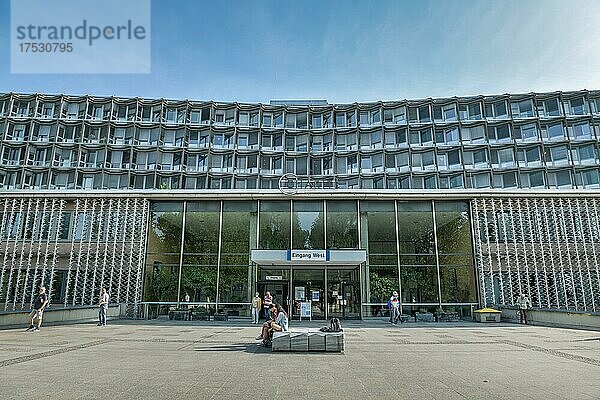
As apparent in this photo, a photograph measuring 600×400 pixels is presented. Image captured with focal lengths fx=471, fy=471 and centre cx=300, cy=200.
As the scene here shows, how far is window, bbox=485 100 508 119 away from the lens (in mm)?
58344

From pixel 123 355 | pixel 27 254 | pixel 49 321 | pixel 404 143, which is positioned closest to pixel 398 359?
pixel 123 355

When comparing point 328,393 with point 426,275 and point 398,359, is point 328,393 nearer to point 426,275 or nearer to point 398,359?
point 398,359

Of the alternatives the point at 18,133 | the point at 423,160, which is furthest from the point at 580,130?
the point at 18,133

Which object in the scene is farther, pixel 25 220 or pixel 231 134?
pixel 231 134

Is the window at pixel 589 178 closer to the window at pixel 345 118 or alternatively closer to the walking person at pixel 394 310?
the window at pixel 345 118

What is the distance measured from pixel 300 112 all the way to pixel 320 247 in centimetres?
3880

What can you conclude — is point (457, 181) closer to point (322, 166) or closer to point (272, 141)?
point (322, 166)

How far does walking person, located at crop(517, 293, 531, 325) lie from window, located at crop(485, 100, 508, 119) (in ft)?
126

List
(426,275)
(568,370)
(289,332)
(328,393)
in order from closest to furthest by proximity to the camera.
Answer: (328,393) → (568,370) → (289,332) → (426,275)

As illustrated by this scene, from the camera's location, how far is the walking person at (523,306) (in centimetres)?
2291

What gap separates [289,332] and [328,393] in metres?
5.03

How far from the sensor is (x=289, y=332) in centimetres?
1224

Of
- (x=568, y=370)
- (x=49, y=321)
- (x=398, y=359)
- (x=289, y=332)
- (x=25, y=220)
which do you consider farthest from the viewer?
(x=25, y=220)

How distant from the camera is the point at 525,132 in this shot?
57.2 m
